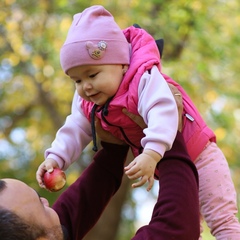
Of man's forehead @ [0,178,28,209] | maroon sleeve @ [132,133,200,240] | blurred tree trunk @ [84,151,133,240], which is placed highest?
maroon sleeve @ [132,133,200,240]

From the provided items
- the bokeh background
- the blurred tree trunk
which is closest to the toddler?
the bokeh background

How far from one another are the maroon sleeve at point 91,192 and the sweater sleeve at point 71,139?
120 mm

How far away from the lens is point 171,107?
→ 2334mm

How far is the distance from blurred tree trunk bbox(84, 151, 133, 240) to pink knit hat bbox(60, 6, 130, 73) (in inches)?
229

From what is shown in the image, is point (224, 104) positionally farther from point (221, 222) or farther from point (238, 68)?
point (221, 222)

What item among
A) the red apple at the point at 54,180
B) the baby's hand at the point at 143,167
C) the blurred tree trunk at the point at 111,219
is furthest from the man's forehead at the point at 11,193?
the blurred tree trunk at the point at 111,219

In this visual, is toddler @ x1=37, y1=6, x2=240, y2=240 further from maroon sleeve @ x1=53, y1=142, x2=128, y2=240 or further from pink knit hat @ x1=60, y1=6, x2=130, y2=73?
maroon sleeve @ x1=53, y1=142, x2=128, y2=240

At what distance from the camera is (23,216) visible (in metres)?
2.21

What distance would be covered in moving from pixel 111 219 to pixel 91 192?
581 centimetres

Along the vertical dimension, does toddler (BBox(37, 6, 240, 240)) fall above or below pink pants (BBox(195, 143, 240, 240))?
above

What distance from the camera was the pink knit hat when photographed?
2479 millimetres

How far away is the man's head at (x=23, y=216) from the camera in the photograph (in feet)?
7.05

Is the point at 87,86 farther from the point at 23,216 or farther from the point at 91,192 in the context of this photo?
the point at 23,216

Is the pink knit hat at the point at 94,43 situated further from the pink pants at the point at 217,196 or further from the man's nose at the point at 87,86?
the pink pants at the point at 217,196
